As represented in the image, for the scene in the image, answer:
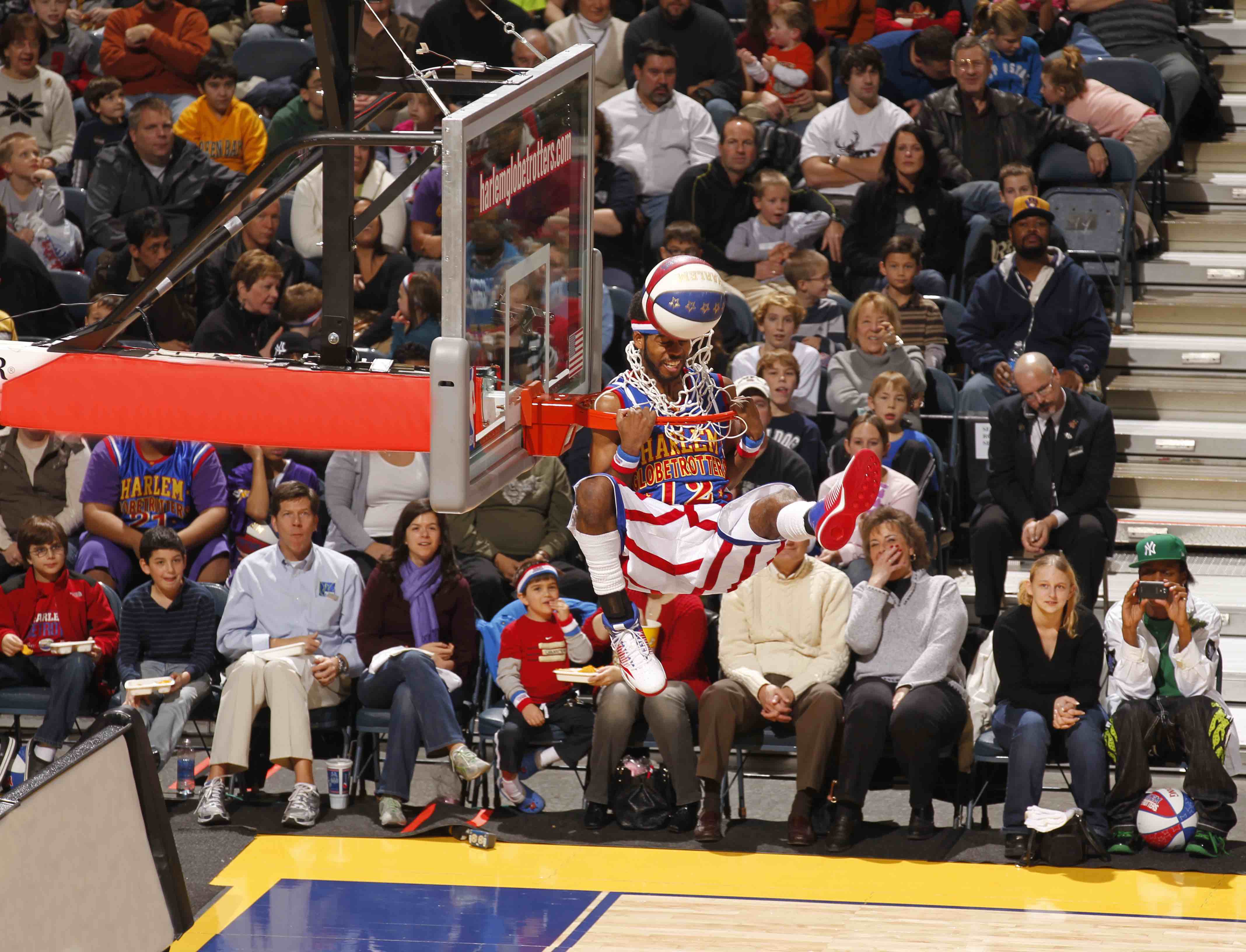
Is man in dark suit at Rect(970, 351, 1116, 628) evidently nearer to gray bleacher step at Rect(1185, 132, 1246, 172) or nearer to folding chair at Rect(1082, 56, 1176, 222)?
folding chair at Rect(1082, 56, 1176, 222)

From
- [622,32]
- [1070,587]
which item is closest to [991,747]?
[1070,587]

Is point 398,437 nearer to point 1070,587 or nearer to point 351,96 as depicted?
point 351,96

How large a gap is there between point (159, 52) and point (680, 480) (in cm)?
839

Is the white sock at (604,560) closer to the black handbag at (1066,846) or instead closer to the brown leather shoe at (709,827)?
the brown leather shoe at (709,827)

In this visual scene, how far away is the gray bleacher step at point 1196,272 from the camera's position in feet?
38.1

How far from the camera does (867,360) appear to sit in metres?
9.55

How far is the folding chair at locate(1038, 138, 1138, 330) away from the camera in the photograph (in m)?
10.9

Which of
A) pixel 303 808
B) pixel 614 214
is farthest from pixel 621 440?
pixel 614 214

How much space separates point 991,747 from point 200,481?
428cm

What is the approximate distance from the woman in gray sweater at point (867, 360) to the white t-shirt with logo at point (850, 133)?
184cm

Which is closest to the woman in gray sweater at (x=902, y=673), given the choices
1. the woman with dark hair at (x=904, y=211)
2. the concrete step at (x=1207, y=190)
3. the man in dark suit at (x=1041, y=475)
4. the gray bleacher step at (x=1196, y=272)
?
the man in dark suit at (x=1041, y=475)

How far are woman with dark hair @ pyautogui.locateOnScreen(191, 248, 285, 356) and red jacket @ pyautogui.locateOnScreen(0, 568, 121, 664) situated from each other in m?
1.65

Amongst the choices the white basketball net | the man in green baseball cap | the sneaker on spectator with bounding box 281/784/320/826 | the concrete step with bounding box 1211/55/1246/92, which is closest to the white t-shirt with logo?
the concrete step with bounding box 1211/55/1246/92

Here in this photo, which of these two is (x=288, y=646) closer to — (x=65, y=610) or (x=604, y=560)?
(x=65, y=610)
